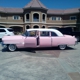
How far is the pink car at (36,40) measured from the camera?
9298 mm

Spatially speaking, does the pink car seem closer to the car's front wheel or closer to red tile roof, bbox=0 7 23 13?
the car's front wheel

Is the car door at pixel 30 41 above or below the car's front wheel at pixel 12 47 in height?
above

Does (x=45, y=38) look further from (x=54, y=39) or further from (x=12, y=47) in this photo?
Answer: (x=12, y=47)

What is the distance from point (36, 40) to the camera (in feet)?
31.0

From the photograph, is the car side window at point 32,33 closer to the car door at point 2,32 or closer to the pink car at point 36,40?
the pink car at point 36,40

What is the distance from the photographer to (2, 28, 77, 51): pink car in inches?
366

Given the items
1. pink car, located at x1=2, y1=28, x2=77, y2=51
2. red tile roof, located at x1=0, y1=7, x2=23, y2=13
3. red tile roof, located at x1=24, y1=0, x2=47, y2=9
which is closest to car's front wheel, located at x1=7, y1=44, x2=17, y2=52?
pink car, located at x1=2, y1=28, x2=77, y2=51

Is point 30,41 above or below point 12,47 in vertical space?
above

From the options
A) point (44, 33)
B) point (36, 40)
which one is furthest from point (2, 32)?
point (44, 33)

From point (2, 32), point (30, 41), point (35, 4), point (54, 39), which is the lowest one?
point (30, 41)

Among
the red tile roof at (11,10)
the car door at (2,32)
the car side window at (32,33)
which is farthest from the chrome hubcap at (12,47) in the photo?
the red tile roof at (11,10)

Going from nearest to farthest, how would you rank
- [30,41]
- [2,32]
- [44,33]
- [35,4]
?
[30,41] < [44,33] < [2,32] < [35,4]

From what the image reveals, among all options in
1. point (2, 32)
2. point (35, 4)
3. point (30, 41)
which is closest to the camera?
point (30, 41)

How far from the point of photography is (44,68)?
5590mm
